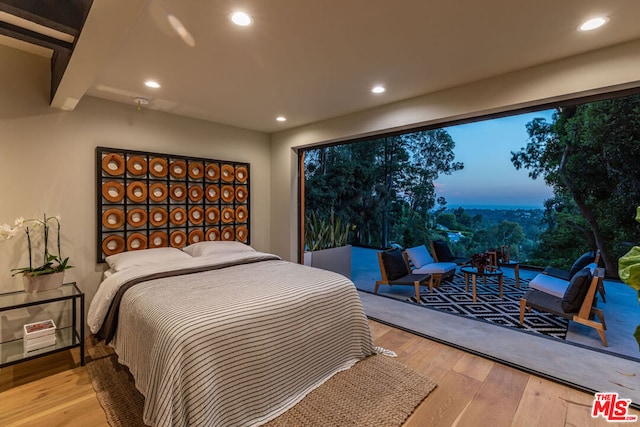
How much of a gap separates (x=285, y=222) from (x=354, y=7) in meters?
3.12

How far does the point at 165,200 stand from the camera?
3479mm

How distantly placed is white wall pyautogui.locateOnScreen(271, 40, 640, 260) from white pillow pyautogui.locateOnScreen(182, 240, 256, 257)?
3.13ft

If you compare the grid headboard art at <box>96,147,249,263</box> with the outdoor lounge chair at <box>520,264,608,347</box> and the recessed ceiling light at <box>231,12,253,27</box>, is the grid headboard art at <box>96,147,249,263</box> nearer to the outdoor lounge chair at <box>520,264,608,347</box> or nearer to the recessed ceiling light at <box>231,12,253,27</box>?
the recessed ceiling light at <box>231,12,253,27</box>

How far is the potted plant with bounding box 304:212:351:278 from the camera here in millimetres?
4656

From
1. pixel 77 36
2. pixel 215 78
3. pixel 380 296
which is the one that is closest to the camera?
pixel 77 36

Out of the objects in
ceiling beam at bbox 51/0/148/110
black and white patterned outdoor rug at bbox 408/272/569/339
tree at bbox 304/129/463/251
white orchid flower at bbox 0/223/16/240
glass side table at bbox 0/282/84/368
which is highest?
ceiling beam at bbox 51/0/148/110

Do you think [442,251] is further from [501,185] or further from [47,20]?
[47,20]

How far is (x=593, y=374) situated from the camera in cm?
216

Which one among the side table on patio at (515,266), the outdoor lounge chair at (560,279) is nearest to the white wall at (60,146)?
the outdoor lounge chair at (560,279)

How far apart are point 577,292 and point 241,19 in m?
3.60

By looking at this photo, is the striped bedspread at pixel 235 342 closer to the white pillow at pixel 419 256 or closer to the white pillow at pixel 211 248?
the white pillow at pixel 211 248

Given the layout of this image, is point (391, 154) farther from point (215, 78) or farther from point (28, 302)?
point (28, 302)

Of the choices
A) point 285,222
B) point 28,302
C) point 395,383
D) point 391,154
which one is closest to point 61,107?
point 28,302
